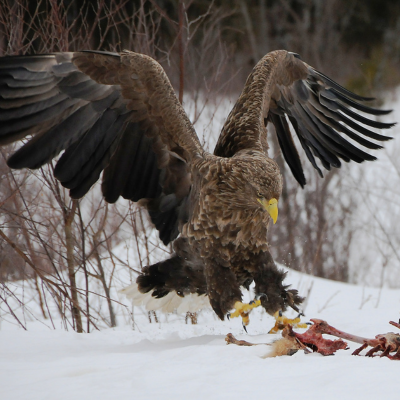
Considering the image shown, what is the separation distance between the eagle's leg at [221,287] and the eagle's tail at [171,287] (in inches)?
7.2

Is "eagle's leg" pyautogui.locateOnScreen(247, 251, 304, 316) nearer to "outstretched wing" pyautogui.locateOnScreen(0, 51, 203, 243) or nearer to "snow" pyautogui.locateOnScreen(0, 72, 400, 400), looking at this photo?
"snow" pyautogui.locateOnScreen(0, 72, 400, 400)

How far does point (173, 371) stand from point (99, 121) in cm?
196

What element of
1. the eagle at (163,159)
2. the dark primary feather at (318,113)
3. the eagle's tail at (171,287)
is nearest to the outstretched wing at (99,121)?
the eagle at (163,159)

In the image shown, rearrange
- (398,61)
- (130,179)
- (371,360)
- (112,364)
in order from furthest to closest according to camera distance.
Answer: (398,61) → (130,179) → (112,364) → (371,360)

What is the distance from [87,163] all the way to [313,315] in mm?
2824

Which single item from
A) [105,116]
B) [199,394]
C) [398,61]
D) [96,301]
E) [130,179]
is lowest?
[199,394]

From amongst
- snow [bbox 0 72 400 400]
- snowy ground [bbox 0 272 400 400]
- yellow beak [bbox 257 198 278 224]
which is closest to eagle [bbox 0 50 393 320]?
yellow beak [bbox 257 198 278 224]

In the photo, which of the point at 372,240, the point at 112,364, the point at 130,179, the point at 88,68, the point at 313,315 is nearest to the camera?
the point at 112,364

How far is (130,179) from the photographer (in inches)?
165

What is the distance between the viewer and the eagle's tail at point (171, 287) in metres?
4.09

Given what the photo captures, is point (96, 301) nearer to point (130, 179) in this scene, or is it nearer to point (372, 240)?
point (130, 179)

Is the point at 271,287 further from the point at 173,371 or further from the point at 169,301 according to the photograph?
the point at 173,371

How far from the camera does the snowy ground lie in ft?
7.20

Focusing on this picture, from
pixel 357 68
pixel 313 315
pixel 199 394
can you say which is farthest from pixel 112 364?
pixel 357 68
